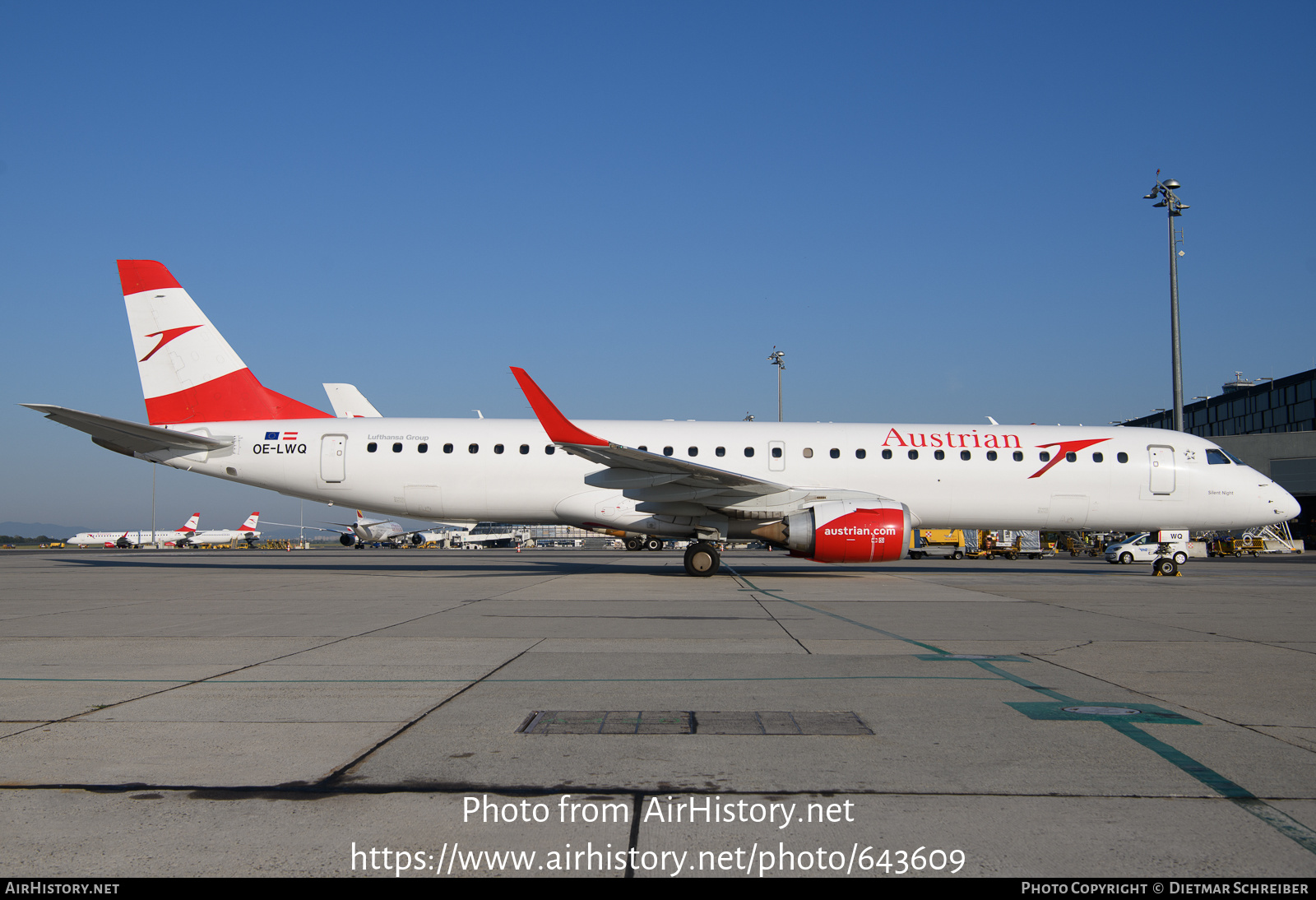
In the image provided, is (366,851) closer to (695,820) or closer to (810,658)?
(695,820)

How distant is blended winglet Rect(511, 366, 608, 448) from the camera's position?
631 inches

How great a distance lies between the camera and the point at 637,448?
60.7 ft

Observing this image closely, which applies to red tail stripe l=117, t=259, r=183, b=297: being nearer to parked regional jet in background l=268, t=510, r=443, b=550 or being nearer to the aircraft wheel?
the aircraft wheel

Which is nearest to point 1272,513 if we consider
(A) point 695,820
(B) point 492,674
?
(B) point 492,674

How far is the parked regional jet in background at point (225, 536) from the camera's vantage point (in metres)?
73.2

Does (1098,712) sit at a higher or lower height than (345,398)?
lower

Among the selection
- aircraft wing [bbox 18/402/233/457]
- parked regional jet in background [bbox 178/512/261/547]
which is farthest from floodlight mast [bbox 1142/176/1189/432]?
parked regional jet in background [bbox 178/512/261/547]

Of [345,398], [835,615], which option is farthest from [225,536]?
[835,615]

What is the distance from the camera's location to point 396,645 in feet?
26.0

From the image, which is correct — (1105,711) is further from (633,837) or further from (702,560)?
(702,560)

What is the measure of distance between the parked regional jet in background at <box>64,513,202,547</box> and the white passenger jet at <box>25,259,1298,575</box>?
60841mm

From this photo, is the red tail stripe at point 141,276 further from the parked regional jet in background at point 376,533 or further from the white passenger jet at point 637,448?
the parked regional jet in background at point 376,533

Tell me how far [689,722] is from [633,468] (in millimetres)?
12652
